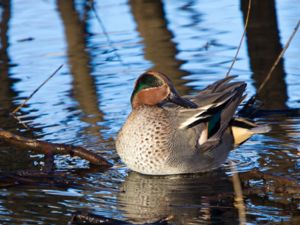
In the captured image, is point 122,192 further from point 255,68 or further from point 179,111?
point 255,68

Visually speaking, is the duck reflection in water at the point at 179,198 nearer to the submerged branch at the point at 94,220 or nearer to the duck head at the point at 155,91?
the submerged branch at the point at 94,220

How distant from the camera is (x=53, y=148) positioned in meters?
7.45

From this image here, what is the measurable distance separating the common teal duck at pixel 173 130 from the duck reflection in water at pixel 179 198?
110 millimetres

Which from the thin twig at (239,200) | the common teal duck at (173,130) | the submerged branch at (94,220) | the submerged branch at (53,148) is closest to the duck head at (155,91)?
the common teal duck at (173,130)

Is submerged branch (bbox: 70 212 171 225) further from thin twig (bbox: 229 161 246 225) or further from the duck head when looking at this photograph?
the duck head

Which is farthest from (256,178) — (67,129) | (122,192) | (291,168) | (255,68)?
(255,68)

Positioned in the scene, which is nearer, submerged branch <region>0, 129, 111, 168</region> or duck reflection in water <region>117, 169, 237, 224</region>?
duck reflection in water <region>117, 169, 237, 224</region>

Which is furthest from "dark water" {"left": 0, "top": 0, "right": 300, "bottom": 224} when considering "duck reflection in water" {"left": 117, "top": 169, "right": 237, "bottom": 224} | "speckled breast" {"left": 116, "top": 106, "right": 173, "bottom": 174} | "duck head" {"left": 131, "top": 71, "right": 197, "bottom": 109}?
"duck head" {"left": 131, "top": 71, "right": 197, "bottom": 109}

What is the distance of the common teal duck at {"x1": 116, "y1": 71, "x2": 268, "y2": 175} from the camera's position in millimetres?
7262

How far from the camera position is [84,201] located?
650 cm

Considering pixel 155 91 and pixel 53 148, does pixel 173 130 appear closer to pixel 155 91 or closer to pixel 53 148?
pixel 155 91

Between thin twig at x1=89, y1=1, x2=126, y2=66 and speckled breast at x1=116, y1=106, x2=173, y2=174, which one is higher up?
speckled breast at x1=116, y1=106, x2=173, y2=174

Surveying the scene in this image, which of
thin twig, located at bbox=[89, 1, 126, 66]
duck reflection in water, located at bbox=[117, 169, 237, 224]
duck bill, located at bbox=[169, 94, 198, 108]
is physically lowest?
thin twig, located at bbox=[89, 1, 126, 66]

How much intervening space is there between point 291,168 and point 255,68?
9.89 feet
